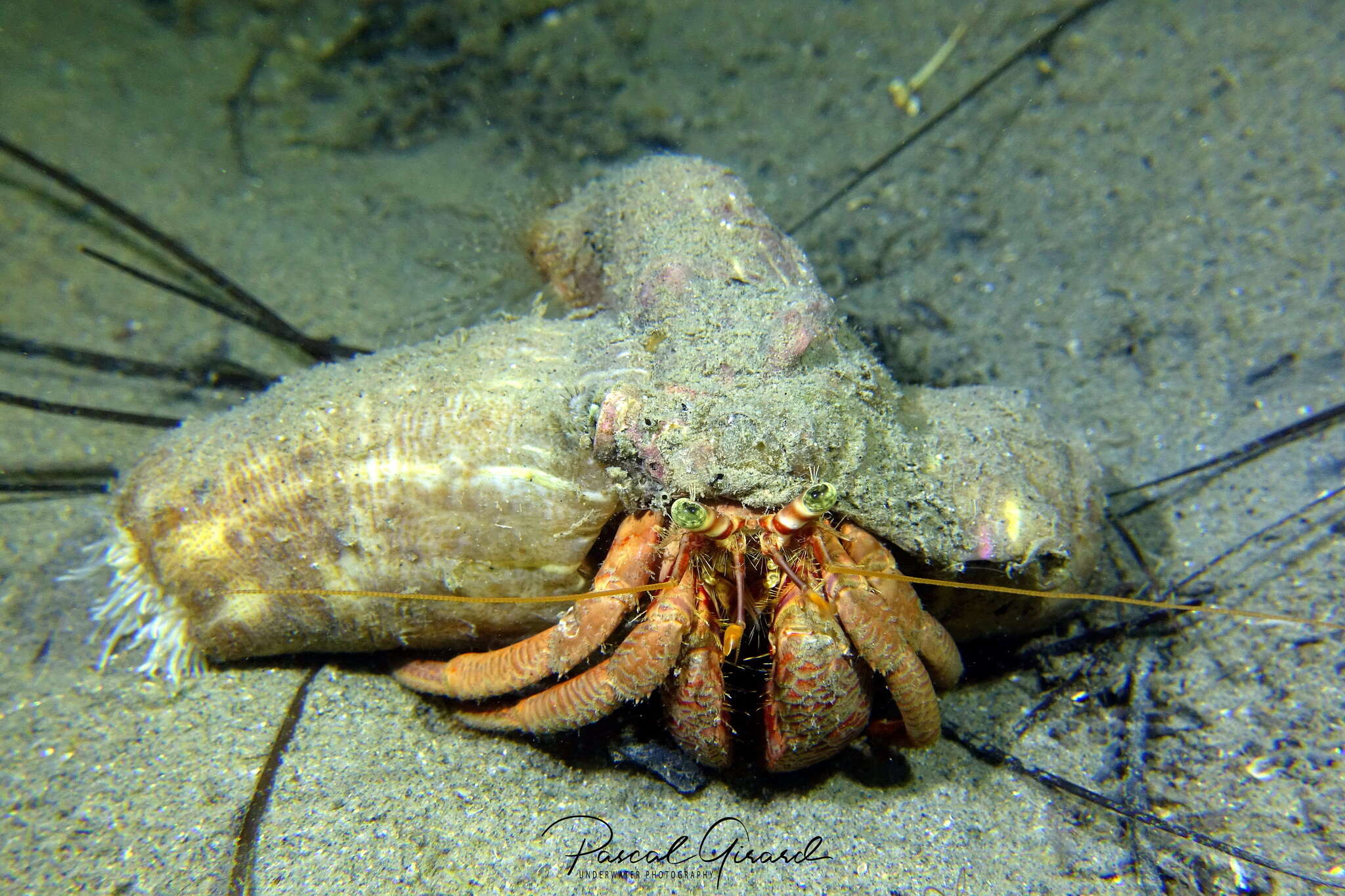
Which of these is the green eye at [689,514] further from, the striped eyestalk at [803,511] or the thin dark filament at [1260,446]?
the thin dark filament at [1260,446]

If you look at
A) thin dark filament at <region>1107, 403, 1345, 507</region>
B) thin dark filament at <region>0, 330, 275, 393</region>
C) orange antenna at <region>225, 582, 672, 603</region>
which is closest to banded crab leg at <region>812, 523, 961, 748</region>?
orange antenna at <region>225, 582, 672, 603</region>

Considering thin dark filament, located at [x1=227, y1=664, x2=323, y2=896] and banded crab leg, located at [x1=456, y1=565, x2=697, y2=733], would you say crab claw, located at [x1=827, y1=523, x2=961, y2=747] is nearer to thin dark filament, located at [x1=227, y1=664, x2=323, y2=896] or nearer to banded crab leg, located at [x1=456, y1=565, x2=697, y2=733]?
banded crab leg, located at [x1=456, y1=565, x2=697, y2=733]

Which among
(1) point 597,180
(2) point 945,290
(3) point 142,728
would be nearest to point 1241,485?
(2) point 945,290

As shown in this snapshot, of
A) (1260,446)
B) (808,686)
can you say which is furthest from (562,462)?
(1260,446)

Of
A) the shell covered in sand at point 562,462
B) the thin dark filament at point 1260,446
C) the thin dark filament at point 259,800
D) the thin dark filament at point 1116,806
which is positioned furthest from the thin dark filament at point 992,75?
the thin dark filament at point 259,800

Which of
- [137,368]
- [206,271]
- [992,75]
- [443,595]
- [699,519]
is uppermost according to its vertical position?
[992,75]

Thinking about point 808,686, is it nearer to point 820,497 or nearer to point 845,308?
point 820,497
